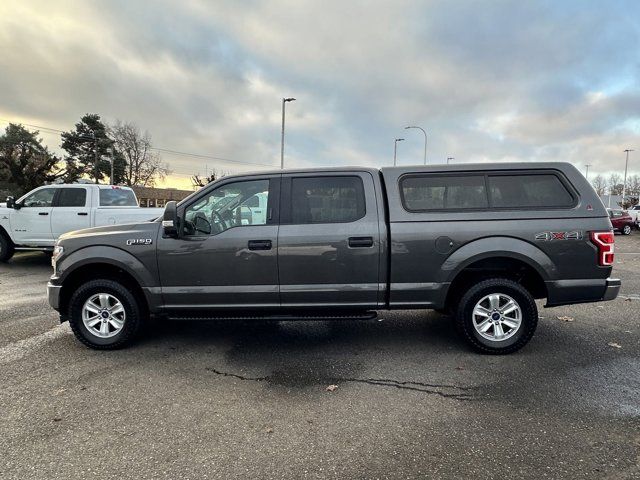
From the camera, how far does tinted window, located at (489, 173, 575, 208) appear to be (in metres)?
4.35

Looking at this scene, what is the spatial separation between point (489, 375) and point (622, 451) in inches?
49.1

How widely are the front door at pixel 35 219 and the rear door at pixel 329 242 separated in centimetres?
831

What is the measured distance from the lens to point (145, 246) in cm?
445

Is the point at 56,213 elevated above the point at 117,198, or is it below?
below

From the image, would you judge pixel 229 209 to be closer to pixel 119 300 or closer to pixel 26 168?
pixel 119 300

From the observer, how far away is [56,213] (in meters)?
9.93

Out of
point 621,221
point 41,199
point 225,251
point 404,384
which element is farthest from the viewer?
point 621,221

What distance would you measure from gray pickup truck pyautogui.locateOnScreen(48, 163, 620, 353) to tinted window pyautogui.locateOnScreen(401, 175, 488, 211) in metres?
0.01

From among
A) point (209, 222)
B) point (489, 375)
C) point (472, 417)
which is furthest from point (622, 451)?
point (209, 222)

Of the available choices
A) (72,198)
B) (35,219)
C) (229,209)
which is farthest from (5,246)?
(229,209)

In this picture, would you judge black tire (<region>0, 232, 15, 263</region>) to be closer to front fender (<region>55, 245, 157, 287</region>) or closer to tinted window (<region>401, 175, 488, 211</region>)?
front fender (<region>55, 245, 157, 287</region>)

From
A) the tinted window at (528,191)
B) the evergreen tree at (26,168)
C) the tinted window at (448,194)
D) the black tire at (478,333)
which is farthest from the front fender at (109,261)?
the evergreen tree at (26,168)

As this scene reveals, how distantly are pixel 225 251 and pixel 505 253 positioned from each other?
289 cm

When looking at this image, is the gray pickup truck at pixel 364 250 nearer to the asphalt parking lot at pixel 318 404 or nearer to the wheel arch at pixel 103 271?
the wheel arch at pixel 103 271
